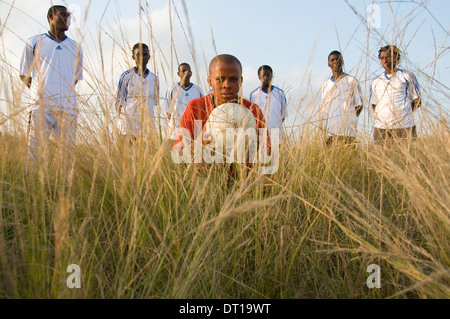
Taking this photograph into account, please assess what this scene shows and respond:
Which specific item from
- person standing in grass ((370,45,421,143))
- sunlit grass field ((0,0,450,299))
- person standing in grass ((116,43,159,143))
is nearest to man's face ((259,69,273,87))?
person standing in grass ((370,45,421,143))

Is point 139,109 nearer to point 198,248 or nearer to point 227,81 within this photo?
point 227,81

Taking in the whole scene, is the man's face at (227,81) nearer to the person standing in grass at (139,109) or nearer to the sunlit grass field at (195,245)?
the person standing in grass at (139,109)

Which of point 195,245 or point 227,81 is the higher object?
point 227,81

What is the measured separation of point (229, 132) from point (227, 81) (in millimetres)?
462

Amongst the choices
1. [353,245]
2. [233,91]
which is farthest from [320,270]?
[233,91]

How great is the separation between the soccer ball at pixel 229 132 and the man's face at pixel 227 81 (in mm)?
255

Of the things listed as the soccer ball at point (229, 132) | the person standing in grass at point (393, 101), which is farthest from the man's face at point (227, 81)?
the person standing in grass at point (393, 101)

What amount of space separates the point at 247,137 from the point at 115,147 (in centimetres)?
57

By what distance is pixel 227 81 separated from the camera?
1.86m

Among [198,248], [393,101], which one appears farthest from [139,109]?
[393,101]

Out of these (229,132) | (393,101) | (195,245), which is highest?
(393,101)

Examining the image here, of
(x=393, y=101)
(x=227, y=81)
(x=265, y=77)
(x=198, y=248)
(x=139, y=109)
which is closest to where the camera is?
(x=198, y=248)

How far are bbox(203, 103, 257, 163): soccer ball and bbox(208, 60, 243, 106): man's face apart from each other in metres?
0.25

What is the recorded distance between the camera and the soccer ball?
4.82ft
